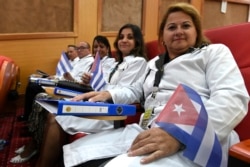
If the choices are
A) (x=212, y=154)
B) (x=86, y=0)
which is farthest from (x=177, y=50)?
(x=86, y=0)

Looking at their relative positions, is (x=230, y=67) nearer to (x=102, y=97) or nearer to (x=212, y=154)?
(x=212, y=154)

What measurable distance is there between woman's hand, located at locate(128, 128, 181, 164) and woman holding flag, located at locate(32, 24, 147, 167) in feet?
1.47

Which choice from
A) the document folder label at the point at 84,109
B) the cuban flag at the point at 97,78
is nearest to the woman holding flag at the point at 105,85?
the cuban flag at the point at 97,78

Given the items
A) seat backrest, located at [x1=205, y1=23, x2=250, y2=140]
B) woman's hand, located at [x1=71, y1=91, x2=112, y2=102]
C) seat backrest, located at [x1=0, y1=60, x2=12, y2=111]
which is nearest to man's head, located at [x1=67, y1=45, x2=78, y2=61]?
seat backrest, located at [x1=0, y1=60, x2=12, y2=111]

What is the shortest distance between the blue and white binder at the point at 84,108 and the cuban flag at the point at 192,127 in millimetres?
267

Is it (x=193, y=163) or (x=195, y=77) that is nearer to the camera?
(x=193, y=163)

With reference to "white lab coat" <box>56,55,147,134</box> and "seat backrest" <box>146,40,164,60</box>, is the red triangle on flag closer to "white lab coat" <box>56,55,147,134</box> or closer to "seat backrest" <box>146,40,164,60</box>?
"white lab coat" <box>56,55,147,134</box>

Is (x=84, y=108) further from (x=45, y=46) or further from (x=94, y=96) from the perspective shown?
(x=45, y=46)

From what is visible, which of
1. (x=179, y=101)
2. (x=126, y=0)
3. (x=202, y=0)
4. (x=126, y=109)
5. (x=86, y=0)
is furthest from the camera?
(x=202, y=0)

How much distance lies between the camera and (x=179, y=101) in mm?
836

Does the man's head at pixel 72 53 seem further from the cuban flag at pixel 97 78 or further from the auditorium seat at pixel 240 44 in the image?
the auditorium seat at pixel 240 44

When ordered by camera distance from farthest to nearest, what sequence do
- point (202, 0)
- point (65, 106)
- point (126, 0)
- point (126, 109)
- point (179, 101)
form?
point (202, 0) < point (126, 0) < point (126, 109) < point (65, 106) < point (179, 101)

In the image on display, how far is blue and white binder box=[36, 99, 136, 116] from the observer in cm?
97

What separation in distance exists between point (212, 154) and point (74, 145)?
0.57m
